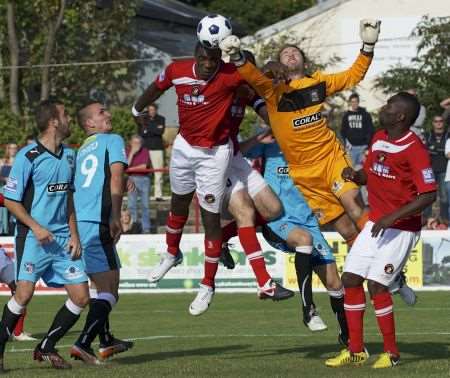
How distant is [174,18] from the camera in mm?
47125

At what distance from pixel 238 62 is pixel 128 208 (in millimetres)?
13318

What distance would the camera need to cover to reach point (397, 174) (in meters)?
11.4

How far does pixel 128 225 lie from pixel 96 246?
1090 cm

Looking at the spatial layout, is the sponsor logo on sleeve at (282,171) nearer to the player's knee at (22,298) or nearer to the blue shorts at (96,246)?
the blue shorts at (96,246)

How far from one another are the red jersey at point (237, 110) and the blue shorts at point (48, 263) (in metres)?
2.02

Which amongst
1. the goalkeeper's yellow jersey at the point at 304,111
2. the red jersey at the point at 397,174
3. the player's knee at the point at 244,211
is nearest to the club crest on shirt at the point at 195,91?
the goalkeeper's yellow jersey at the point at 304,111

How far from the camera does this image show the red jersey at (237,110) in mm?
A: 12492

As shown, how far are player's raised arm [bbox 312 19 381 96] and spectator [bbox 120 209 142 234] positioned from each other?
9.75 m

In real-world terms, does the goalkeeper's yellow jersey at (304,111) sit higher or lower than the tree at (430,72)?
higher

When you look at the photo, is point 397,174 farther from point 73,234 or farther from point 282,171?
point 73,234

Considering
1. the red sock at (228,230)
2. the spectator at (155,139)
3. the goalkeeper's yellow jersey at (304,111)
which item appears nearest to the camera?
the goalkeeper's yellow jersey at (304,111)

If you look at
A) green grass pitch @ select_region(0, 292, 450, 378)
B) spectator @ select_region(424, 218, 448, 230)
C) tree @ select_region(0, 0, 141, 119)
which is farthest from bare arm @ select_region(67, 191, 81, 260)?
tree @ select_region(0, 0, 141, 119)

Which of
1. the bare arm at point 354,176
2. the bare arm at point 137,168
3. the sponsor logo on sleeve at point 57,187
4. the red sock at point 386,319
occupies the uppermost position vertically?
the sponsor logo on sleeve at point 57,187

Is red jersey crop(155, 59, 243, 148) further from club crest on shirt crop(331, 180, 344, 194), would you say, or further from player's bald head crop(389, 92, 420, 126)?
player's bald head crop(389, 92, 420, 126)
